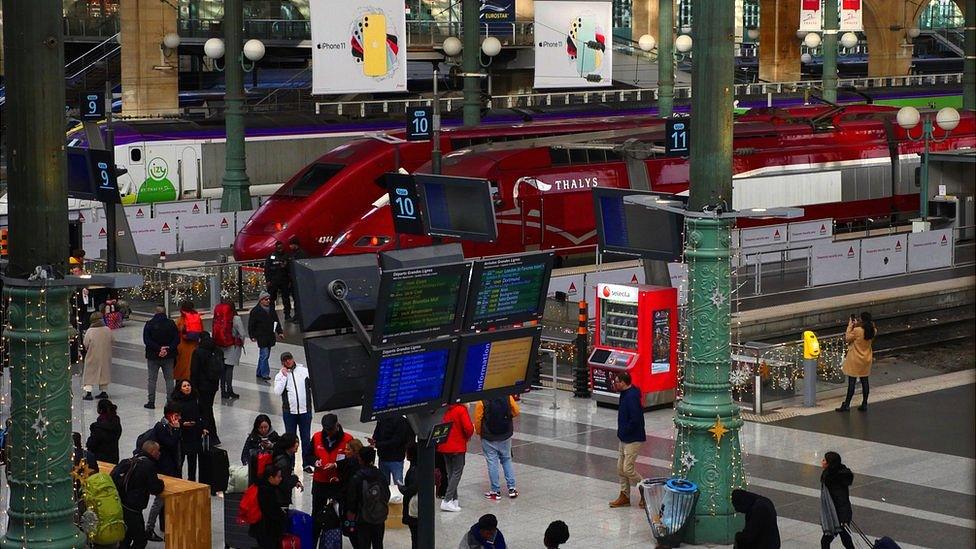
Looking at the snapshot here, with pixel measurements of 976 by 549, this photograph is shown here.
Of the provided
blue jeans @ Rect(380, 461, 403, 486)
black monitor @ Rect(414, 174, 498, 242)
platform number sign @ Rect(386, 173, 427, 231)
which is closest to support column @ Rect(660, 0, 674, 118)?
platform number sign @ Rect(386, 173, 427, 231)

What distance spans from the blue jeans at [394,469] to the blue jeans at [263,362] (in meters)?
7.19

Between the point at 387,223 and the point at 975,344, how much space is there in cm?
2668

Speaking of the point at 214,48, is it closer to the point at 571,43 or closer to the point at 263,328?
the point at 571,43

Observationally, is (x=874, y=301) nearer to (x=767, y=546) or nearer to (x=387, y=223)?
(x=387, y=223)

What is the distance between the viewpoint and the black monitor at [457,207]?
2239 centimetres

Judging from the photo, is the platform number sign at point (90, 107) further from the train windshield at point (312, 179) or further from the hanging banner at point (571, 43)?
the hanging banner at point (571, 43)

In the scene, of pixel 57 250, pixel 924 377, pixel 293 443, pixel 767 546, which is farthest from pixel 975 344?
pixel 924 377

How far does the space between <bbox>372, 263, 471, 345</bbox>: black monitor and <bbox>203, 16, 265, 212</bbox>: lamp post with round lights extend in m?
26.0

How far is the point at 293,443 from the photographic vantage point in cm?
1397

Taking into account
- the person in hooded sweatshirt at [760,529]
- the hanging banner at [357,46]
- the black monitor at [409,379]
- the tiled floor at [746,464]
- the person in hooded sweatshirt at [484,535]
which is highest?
the hanging banner at [357,46]

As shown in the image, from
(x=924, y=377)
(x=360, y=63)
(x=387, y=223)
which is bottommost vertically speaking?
(x=924, y=377)

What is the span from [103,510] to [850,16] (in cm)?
3828

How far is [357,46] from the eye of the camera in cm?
3047

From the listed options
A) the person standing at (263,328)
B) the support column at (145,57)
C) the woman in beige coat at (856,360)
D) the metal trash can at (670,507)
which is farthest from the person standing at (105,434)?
the support column at (145,57)
